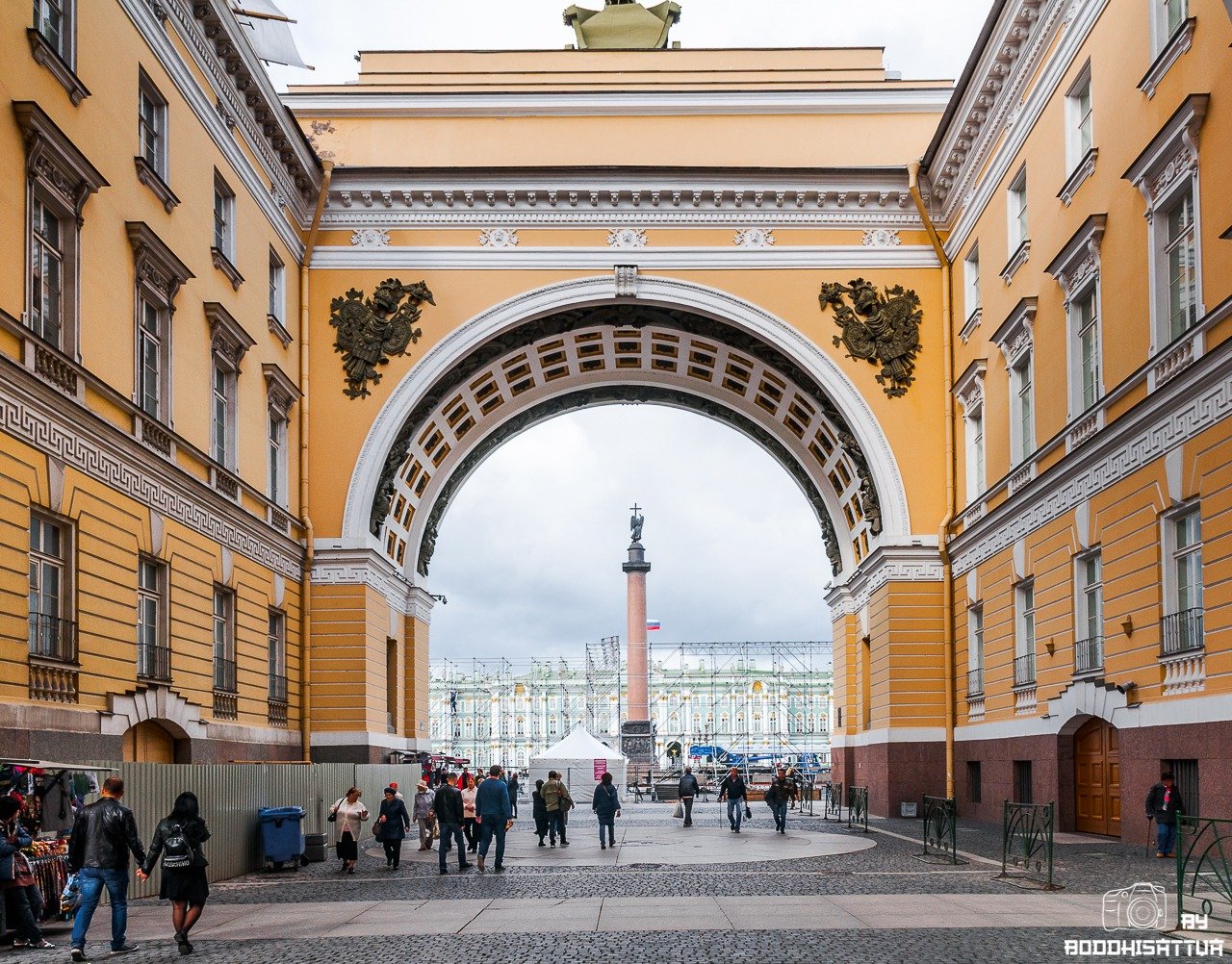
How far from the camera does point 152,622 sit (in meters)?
Result: 25.6

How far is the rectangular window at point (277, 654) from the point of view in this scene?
33781 millimetres

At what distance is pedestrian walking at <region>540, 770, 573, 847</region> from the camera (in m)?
28.7

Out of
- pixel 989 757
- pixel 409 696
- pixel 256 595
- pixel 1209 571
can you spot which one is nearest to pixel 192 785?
pixel 256 595

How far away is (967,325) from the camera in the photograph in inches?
1404

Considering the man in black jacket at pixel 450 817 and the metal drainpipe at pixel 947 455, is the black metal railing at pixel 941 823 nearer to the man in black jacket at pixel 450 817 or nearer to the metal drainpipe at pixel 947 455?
the man in black jacket at pixel 450 817

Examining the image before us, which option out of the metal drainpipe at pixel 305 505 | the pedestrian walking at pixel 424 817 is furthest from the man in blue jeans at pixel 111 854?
the metal drainpipe at pixel 305 505

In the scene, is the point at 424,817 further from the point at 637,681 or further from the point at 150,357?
the point at 637,681

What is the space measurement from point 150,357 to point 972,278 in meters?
19.5

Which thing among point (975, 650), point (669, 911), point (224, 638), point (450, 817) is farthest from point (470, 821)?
point (975, 650)

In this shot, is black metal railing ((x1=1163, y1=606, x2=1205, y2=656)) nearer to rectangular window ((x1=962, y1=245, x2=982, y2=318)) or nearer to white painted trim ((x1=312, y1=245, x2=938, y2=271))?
rectangular window ((x1=962, y1=245, x2=982, y2=318))

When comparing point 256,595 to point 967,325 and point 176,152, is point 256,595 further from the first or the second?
point 967,325

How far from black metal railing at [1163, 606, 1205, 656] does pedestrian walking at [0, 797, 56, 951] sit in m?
15.1

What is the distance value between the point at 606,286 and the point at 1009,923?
Result: 80.2 feet

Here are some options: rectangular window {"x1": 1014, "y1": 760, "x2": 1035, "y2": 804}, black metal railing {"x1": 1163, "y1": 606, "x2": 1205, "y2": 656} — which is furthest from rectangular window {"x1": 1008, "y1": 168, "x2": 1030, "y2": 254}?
black metal railing {"x1": 1163, "y1": 606, "x2": 1205, "y2": 656}
